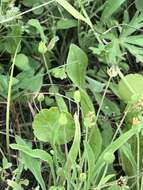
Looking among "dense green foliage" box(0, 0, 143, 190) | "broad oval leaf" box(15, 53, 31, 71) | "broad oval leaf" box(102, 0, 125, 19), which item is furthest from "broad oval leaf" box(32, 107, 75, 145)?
"broad oval leaf" box(102, 0, 125, 19)

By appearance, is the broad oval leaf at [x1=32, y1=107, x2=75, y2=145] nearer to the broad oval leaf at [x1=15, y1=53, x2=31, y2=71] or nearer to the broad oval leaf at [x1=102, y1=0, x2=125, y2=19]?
the broad oval leaf at [x1=15, y1=53, x2=31, y2=71]

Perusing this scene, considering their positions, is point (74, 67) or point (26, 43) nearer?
point (74, 67)

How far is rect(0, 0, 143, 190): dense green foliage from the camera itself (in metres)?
1.44

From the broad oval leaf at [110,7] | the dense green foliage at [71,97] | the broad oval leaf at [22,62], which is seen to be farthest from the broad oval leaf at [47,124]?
the broad oval leaf at [110,7]

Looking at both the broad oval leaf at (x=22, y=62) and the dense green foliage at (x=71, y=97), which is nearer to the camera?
the dense green foliage at (x=71, y=97)

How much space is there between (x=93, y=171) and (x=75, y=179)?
5cm

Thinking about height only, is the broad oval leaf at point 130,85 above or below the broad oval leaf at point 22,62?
below

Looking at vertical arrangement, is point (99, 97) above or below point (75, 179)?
above

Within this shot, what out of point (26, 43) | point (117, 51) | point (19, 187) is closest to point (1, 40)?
point (26, 43)

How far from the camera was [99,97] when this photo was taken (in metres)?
1.69

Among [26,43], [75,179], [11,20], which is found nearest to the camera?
[75,179]

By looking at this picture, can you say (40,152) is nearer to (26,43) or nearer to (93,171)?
(93,171)

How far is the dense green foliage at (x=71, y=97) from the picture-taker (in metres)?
1.44

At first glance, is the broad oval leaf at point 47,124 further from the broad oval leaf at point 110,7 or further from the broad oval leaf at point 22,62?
the broad oval leaf at point 110,7
